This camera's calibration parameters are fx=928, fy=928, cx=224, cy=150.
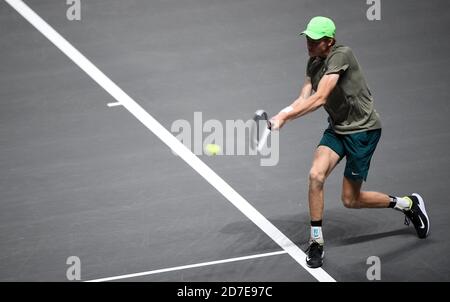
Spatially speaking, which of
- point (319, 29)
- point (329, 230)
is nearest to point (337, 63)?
point (319, 29)

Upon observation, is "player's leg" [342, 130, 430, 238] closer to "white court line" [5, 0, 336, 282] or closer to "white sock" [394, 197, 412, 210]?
"white sock" [394, 197, 412, 210]

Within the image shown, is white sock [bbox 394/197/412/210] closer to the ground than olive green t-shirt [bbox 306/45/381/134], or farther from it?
closer to the ground

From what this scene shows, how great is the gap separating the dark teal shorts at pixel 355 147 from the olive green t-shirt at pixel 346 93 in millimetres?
67

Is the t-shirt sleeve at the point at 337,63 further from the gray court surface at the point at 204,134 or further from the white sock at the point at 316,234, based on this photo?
the gray court surface at the point at 204,134

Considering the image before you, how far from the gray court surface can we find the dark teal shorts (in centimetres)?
88

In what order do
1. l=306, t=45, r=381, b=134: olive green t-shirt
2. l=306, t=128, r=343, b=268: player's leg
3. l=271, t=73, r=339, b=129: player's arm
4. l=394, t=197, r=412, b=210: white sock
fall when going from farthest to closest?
l=394, t=197, r=412, b=210: white sock < l=306, t=128, r=343, b=268: player's leg < l=306, t=45, r=381, b=134: olive green t-shirt < l=271, t=73, r=339, b=129: player's arm

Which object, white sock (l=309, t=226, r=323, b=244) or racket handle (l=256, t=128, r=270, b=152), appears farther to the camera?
white sock (l=309, t=226, r=323, b=244)

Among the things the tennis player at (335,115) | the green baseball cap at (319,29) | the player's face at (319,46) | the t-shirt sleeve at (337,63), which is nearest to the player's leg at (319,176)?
the tennis player at (335,115)

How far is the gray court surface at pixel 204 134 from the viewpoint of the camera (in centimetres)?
988

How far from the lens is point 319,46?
9.31m

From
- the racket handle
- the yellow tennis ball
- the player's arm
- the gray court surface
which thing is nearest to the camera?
the player's arm

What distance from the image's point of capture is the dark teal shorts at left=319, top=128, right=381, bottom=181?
376 inches

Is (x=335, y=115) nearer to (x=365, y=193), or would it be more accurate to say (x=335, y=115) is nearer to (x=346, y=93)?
(x=346, y=93)

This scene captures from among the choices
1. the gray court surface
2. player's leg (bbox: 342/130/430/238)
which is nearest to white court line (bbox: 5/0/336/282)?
the gray court surface
